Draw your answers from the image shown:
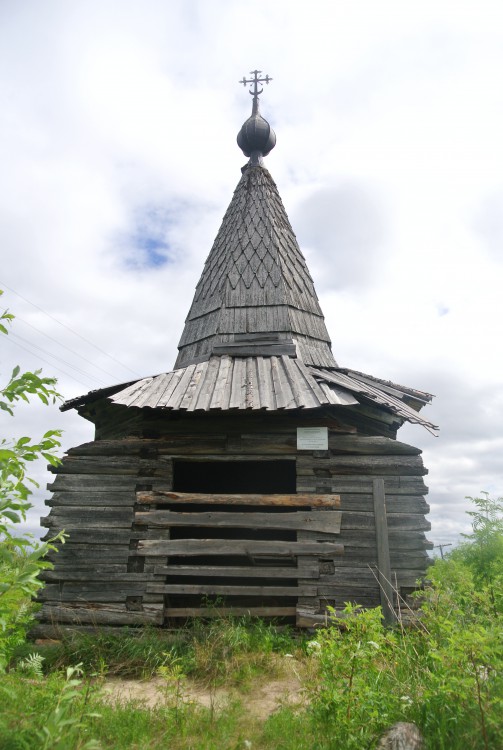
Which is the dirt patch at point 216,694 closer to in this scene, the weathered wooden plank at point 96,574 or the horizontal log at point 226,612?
the horizontal log at point 226,612

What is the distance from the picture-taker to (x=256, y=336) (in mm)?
9422

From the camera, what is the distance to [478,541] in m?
8.90

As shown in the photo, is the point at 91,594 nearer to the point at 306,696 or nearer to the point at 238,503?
the point at 238,503

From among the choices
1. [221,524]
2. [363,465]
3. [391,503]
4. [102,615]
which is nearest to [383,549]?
[391,503]

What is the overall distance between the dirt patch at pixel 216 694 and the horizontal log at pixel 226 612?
1186mm

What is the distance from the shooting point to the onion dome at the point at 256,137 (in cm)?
1249

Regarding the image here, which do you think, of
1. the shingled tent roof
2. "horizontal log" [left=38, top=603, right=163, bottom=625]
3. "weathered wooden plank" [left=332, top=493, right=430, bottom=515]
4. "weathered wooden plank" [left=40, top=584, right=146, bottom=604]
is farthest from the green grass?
the shingled tent roof

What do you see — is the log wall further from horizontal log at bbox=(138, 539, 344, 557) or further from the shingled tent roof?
the shingled tent roof

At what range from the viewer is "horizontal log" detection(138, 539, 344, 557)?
654 cm

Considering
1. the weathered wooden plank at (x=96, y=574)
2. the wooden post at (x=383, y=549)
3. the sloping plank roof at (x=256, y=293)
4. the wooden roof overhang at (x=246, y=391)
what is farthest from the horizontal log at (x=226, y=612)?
the sloping plank roof at (x=256, y=293)

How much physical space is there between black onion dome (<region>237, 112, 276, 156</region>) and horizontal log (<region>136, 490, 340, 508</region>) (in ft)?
30.9

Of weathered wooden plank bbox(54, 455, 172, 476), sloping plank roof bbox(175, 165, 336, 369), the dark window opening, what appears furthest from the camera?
the dark window opening

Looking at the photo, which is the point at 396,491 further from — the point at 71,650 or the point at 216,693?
the point at 71,650

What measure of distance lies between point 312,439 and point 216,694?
3.30 m
